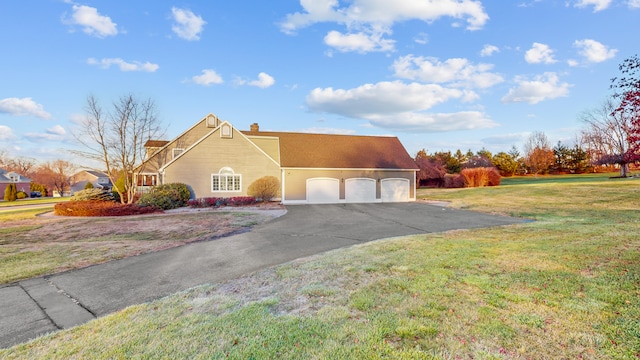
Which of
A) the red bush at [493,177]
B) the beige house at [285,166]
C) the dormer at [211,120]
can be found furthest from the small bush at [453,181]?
the dormer at [211,120]

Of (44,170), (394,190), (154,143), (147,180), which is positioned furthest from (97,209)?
(44,170)

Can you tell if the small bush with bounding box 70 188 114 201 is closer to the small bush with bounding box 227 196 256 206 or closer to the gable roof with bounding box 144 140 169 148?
the small bush with bounding box 227 196 256 206

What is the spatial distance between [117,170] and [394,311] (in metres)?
27.7

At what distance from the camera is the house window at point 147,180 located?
85.5 feet

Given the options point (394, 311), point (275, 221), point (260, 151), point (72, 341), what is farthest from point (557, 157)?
point (72, 341)

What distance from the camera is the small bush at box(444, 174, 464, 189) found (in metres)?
36.5

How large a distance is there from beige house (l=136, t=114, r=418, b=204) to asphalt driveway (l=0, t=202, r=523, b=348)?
12.0m

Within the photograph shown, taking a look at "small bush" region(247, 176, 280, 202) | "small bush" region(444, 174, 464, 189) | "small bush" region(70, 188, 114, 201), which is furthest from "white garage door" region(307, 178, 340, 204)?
"small bush" region(444, 174, 464, 189)

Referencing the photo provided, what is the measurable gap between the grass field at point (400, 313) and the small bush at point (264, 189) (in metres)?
16.1

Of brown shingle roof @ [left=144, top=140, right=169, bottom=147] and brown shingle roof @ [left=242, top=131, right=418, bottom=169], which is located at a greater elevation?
brown shingle roof @ [left=144, top=140, right=169, bottom=147]

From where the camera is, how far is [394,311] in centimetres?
391

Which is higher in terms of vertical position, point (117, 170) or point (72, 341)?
point (117, 170)

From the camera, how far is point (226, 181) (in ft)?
72.7

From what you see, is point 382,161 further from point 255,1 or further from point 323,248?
point 323,248
